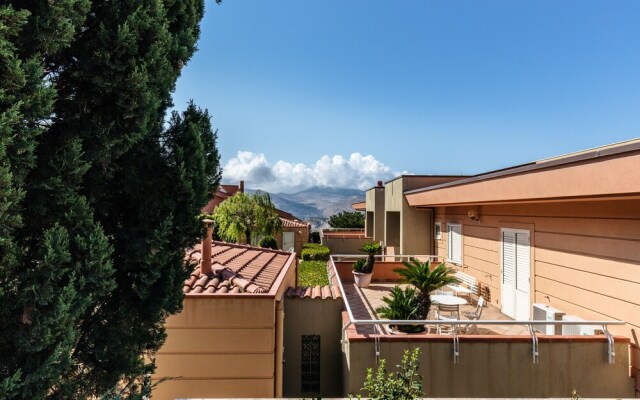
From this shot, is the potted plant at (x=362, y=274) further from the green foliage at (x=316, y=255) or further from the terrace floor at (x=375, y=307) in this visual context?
the green foliage at (x=316, y=255)

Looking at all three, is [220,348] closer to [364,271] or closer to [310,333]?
[310,333]

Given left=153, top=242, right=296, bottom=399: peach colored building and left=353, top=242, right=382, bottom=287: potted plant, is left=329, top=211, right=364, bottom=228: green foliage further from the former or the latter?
left=153, top=242, right=296, bottom=399: peach colored building

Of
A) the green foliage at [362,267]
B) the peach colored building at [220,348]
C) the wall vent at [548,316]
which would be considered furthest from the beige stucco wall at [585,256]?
the peach colored building at [220,348]

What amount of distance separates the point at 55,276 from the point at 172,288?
3.66 ft

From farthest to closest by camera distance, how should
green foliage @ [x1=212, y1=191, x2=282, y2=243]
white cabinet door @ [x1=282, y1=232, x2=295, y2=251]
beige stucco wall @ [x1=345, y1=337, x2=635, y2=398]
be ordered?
1. white cabinet door @ [x1=282, y1=232, x2=295, y2=251]
2. green foliage @ [x1=212, y1=191, x2=282, y2=243]
3. beige stucco wall @ [x1=345, y1=337, x2=635, y2=398]

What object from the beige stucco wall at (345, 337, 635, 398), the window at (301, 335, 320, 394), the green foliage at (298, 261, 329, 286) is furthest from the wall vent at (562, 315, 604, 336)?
the green foliage at (298, 261, 329, 286)

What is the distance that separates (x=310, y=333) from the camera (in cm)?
732

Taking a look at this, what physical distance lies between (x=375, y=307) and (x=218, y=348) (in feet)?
20.2

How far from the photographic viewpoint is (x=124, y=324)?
3.20 m

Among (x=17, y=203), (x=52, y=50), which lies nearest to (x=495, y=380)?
(x=17, y=203)

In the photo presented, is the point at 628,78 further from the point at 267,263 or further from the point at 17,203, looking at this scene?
the point at 17,203

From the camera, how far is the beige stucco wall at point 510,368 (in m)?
5.43

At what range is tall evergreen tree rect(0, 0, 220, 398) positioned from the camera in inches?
91.0

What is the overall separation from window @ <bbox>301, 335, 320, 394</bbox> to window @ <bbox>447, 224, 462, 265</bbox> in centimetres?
770
